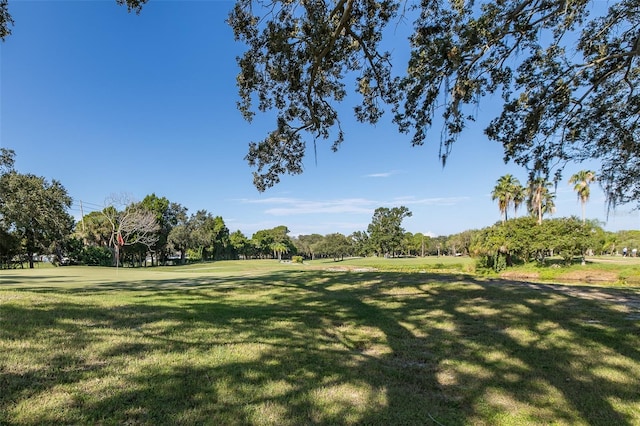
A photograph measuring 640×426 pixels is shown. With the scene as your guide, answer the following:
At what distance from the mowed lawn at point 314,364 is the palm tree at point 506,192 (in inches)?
1464

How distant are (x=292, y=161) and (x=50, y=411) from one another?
8.43m

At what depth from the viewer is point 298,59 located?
7.71m

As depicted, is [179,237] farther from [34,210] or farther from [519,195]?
[519,195]

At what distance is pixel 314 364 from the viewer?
4.15 meters

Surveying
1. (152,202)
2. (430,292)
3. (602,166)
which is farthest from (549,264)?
(152,202)

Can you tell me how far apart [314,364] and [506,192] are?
43.5m

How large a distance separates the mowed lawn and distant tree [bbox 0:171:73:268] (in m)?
31.4

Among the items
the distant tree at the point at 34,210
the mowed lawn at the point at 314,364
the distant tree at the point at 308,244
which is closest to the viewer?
the mowed lawn at the point at 314,364

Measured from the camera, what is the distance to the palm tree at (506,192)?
40781 mm

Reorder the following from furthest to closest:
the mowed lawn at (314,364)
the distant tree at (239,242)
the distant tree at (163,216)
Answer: the distant tree at (239,242) → the distant tree at (163,216) → the mowed lawn at (314,364)

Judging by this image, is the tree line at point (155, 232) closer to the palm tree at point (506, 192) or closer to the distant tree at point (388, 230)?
the palm tree at point (506, 192)

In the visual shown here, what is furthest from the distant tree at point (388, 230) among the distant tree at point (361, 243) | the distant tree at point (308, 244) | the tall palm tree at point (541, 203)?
the tall palm tree at point (541, 203)

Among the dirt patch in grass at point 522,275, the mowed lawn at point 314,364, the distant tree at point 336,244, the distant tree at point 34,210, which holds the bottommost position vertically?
the dirt patch in grass at point 522,275

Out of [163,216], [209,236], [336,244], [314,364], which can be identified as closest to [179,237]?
[163,216]
